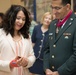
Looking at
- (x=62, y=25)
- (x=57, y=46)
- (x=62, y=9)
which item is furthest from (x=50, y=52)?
(x=62, y=9)

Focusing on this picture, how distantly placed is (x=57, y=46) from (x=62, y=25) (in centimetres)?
22

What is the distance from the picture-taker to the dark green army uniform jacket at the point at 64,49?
7.02 feet

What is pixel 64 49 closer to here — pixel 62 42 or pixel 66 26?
pixel 62 42

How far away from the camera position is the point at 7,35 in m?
2.35

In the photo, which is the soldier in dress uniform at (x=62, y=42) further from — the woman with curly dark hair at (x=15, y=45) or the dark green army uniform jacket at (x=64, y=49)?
the woman with curly dark hair at (x=15, y=45)

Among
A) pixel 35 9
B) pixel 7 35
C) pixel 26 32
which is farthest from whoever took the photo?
pixel 35 9

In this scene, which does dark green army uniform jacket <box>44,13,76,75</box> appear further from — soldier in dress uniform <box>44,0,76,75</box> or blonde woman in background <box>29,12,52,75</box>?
blonde woman in background <box>29,12,52,75</box>

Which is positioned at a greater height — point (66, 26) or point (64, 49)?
point (66, 26)

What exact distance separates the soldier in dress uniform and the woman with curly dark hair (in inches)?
10.0

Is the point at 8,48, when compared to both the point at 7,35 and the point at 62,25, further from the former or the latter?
the point at 62,25

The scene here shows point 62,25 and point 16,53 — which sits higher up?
point 62,25

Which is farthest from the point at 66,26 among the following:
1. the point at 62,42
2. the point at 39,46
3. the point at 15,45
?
the point at 39,46

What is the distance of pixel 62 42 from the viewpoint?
7.20 ft

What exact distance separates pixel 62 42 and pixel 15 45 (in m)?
0.49
